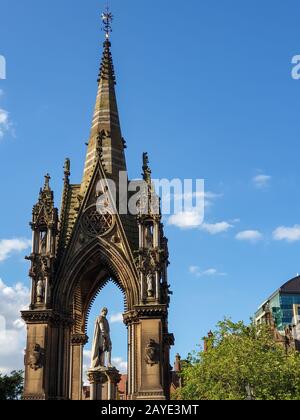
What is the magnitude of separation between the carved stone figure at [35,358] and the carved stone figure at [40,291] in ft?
8.42

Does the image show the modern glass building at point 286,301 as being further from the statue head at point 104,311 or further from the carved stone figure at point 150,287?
the carved stone figure at point 150,287

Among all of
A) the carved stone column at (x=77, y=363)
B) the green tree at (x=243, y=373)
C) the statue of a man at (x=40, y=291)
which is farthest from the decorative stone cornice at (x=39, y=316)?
the green tree at (x=243, y=373)

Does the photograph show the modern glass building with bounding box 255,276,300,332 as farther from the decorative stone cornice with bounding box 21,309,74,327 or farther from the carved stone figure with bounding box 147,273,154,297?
the decorative stone cornice with bounding box 21,309,74,327

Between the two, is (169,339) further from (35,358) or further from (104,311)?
(35,358)

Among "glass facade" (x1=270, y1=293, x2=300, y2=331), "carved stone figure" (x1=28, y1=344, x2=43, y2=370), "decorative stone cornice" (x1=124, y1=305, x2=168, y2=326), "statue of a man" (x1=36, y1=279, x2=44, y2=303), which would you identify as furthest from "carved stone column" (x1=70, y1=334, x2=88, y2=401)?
"glass facade" (x1=270, y1=293, x2=300, y2=331)

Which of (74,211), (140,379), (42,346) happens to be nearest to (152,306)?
(140,379)

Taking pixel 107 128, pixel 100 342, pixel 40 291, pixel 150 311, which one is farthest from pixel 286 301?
pixel 40 291

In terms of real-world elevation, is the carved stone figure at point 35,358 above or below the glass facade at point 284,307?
below

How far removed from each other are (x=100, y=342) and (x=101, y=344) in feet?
0.53

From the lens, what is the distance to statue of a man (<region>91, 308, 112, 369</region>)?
3534 centimetres

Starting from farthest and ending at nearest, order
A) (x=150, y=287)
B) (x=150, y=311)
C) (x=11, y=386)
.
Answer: (x=11, y=386), (x=150, y=287), (x=150, y=311)

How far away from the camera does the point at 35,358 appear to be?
35031mm

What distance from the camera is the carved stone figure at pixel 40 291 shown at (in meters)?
36.4

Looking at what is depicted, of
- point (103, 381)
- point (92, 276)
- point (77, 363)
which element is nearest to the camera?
point (103, 381)
